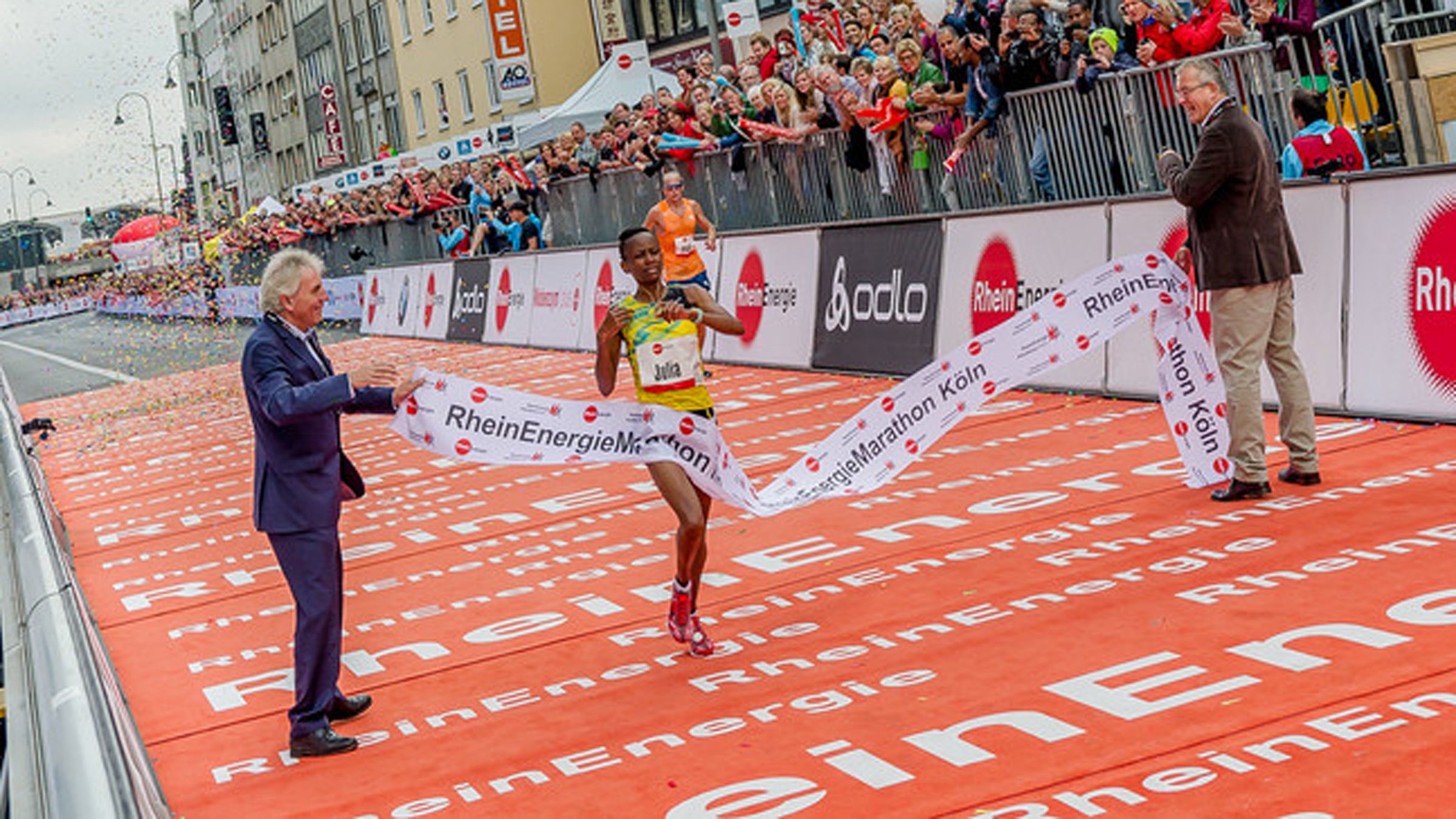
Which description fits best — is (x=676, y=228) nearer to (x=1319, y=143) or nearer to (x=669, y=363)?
(x=1319, y=143)

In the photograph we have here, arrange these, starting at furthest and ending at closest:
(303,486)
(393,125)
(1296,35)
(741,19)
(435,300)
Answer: (393,125) → (435,300) → (741,19) → (1296,35) → (303,486)

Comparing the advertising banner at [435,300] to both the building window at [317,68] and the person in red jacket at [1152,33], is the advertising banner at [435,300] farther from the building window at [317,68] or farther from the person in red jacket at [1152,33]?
the building window at [317,68]

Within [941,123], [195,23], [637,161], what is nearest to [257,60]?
[195,23]

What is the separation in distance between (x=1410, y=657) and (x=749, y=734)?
2332 mm

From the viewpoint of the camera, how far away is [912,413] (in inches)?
398

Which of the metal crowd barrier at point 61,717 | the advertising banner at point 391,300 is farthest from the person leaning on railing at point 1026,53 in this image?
the advertising banner at point 391,300

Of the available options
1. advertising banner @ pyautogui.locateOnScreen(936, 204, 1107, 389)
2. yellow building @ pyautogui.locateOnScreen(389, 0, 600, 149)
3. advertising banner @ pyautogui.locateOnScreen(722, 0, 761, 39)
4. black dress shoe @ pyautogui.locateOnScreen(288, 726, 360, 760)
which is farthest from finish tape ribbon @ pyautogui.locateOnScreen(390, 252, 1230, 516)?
yellow building @ pyautogui.locateOnScreen(389, 0, 600, 149)

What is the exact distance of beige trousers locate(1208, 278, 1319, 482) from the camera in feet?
32.0

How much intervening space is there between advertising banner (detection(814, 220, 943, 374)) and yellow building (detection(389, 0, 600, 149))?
2767 centimetres

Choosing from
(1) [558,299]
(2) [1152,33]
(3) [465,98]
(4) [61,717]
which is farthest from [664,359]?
(3) [465,98]

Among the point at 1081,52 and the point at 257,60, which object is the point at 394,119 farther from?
the point at 1081,52

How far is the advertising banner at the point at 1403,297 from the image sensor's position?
1061cm

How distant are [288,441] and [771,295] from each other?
12.9 metres

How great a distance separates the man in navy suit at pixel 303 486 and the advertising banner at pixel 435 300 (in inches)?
1009
